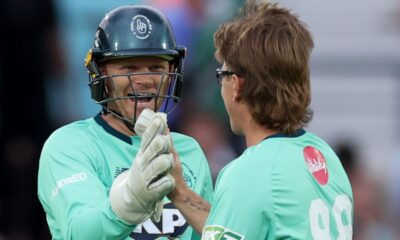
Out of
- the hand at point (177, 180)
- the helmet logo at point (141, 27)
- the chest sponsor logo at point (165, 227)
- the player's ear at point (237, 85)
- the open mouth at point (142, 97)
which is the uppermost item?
the helmet logo at point (141, 27)

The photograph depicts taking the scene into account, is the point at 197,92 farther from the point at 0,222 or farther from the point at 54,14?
the point at 0,222

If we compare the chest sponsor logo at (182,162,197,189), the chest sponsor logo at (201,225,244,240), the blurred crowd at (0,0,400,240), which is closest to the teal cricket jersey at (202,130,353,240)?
the chest sponsor logo at (201,225,244,240)

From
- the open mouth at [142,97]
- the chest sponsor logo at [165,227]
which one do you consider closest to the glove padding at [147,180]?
the chest sponsor logo at [165,227]

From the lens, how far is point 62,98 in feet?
27.2

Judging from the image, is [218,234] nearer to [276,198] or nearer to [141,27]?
[276,198]

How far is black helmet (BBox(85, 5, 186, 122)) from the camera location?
14.9ft

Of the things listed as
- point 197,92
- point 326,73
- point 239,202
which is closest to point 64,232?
point 239,202

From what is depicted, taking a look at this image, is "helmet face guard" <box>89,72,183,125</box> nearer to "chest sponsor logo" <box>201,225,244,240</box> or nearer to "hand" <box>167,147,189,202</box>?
"hand" <box>167,147,189,202</box>

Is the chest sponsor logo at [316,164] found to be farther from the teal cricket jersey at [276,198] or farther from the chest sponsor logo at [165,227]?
the chest sponsor logo at [165,227]

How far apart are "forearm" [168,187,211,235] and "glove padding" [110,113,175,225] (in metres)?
0.11

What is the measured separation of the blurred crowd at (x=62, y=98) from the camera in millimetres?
7707

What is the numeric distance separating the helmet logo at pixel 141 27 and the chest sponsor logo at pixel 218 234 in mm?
993

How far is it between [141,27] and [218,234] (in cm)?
110

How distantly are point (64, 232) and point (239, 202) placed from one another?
797 millimetres
